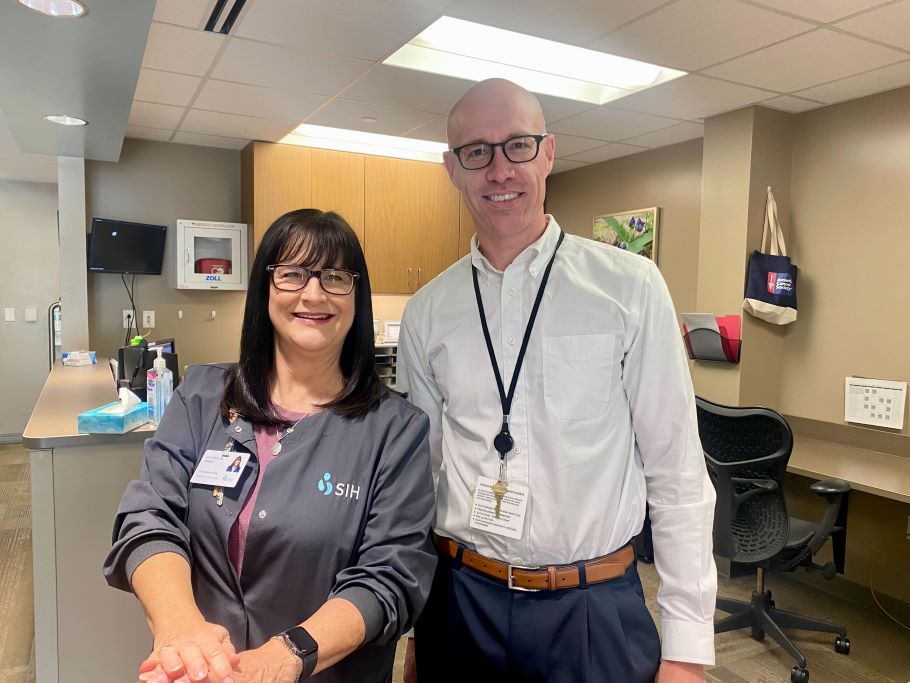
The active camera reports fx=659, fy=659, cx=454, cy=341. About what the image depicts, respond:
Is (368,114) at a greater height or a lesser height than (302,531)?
greater

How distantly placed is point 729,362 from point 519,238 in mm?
2821

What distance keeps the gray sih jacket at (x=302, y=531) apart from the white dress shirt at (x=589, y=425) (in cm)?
17

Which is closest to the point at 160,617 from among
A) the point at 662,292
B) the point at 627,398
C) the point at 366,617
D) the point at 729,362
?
the point at 366,617

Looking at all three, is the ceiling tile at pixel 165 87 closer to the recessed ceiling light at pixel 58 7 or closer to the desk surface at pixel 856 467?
the recessed ceiling light at pixel 58 7

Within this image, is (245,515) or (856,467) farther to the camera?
(856,467)

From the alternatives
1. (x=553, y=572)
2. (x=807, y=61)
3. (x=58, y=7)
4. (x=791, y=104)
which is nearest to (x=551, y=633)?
(x=553, y=572)

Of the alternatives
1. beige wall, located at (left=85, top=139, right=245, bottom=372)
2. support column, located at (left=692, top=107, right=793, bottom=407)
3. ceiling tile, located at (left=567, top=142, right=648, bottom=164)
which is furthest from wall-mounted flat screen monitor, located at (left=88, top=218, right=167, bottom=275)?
support column, located at (left=692, top=107, right=793, bottom=407)

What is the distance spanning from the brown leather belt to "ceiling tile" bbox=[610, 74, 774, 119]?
267 cm

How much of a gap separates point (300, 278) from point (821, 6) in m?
2.23

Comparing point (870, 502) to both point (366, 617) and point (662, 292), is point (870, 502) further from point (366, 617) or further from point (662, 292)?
point (366, 617)

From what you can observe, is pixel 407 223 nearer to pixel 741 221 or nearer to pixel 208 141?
pixel 208 141

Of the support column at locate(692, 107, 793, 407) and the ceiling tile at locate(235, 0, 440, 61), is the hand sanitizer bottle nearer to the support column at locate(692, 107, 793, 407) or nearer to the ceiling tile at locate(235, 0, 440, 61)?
the ceiling tile at locate(235, 0, 440, 61)

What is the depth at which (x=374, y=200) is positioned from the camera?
5.20 metres

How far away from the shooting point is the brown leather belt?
4.09 ft
